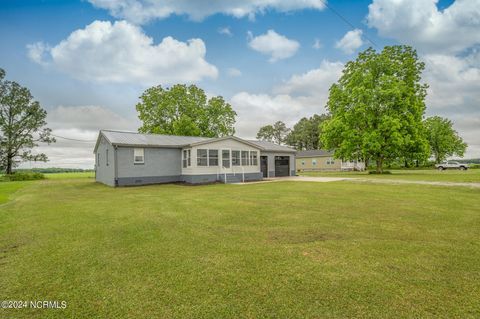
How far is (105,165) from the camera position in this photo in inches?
771

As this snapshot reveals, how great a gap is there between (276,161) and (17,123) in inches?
1302

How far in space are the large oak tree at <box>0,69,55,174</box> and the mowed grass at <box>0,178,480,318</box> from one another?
1261 inches

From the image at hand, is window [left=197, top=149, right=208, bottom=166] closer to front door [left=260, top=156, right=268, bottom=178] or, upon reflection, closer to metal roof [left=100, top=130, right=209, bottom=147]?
metal roof [left=100, top=130, right=209, bottom=147]

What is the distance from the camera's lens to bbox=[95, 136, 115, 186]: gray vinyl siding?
17.7 m

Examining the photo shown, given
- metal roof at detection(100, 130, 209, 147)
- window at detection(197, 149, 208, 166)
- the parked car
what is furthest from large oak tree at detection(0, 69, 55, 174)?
the parked car

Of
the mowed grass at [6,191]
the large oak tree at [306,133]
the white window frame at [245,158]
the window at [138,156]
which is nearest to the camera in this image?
the mowed grass at [6,191]

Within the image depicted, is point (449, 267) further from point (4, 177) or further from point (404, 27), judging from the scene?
point (4, 177)

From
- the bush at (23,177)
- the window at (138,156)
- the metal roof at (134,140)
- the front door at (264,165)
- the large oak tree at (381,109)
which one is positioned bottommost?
the bush at (23,177)

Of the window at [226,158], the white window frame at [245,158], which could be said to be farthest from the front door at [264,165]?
the window at [226,158]

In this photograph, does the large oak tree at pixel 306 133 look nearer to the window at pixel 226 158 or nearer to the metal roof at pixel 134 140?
the window at pixel 226 158

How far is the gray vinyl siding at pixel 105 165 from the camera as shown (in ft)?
57.9

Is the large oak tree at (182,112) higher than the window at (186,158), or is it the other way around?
the large oak tree at (182,112)

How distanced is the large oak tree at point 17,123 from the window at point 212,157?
27.4 m

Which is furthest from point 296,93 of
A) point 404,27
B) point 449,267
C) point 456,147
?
point 456,147
